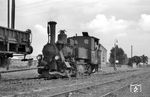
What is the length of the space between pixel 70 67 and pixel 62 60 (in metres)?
1.12

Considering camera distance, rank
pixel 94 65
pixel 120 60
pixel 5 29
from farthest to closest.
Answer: pixel 120 60, pixel 94 65, pixel 5 29

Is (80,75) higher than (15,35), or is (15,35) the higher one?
(15,35)

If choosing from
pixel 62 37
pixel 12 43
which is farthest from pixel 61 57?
pixel 12 43

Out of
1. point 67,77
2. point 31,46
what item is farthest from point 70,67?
point 31,46

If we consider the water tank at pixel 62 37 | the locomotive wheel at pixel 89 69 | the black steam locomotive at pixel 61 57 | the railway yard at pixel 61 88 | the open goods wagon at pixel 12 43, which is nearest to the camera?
the railway yard at pixel 61 88

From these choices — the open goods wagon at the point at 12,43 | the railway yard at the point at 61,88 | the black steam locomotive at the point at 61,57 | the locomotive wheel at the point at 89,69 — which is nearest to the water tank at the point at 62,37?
the black steam locomotive at the point at 61,57

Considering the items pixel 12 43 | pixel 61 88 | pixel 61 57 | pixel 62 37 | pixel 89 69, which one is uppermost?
pixel 62 37

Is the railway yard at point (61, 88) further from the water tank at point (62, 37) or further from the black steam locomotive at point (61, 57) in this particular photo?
the water tank at point (62, 37)

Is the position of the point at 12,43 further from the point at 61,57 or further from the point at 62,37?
the point at 62,37

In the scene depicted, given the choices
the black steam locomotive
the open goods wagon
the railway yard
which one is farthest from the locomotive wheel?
the open goods wagon

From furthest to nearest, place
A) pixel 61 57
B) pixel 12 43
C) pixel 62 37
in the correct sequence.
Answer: pixel 62 37 → pixel 61 57 → pixel 12 43

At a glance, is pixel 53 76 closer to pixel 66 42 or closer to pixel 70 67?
pixel 70 67

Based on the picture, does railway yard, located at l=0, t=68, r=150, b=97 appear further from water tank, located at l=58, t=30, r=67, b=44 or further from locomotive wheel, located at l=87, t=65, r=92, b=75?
locomotive wheel, located at l=87, t=65, r=92, b=75

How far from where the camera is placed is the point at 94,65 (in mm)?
31812
